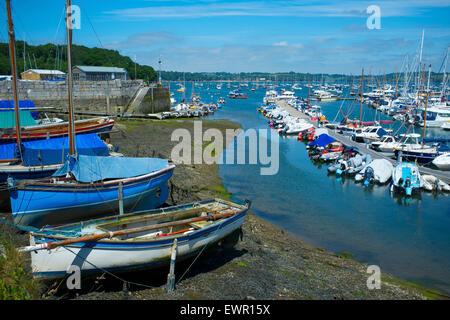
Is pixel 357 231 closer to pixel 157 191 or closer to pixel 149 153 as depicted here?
pixel 157 191

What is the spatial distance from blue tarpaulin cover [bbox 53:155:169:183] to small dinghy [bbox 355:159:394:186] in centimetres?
1872

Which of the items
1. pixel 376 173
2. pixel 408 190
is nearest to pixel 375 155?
pixel 376 173

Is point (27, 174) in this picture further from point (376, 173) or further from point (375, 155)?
point (375, 155)

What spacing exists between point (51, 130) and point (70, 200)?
48.5ft

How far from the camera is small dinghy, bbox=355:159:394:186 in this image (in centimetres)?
2995

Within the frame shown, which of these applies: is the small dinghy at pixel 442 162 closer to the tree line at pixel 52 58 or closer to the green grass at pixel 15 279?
the green grass at pixel 15 279

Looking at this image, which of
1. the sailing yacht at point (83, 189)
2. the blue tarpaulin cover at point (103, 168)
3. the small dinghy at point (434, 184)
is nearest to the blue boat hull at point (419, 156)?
the small dinghy at point (434, 184)

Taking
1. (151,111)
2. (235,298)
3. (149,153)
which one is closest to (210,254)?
(235,298)

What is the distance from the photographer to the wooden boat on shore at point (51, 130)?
26281 millimetres

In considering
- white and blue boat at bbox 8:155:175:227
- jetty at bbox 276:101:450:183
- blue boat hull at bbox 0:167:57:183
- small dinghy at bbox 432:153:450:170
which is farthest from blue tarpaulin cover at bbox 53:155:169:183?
small dinghy at bbox 432:153:450:170

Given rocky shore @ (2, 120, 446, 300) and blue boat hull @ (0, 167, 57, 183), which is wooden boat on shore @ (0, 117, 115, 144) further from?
rocky shore @ (2, 120, 446, 300)

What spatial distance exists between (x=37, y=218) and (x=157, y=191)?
6.13 m

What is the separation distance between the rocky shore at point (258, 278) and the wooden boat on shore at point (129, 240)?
0.67 metres

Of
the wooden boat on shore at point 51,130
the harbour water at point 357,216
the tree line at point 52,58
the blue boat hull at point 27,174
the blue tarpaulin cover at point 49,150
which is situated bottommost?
the harbour water at point 357,216
